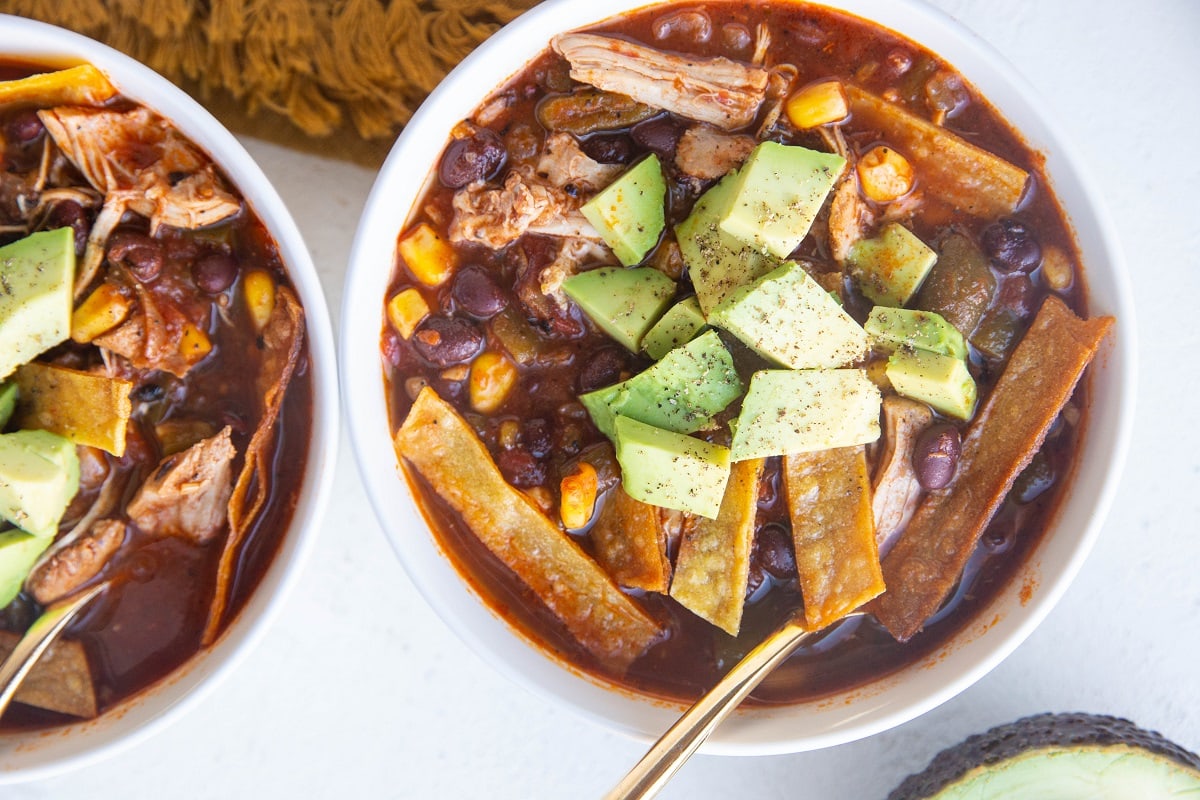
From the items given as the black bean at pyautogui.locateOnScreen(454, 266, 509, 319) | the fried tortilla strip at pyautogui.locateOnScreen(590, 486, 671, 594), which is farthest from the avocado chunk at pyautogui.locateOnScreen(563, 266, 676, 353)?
the fried tortilla strip at pyautogui.locateOnScreen(590, 486, 671, 594)

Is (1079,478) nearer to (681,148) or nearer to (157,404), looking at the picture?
(681,148)

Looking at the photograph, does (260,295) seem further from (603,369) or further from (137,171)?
(603,369)

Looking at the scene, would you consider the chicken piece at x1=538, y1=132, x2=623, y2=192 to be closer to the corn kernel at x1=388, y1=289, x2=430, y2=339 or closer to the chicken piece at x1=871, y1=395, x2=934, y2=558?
the corn kernel at x1=388, y1=289, x2=430, y2=339

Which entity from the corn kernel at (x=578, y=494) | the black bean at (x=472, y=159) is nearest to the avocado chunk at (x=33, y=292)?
the black bean at (x=472, y=159)

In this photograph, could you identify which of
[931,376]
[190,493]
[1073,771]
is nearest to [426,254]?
[190,493]

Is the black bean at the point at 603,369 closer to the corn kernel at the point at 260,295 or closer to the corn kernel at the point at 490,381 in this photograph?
the corn kernel at the point at 490,381
